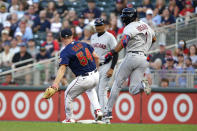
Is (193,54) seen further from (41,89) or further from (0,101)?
(0,101)

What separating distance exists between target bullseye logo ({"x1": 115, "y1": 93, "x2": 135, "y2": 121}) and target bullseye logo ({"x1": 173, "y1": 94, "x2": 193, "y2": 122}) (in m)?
1.16

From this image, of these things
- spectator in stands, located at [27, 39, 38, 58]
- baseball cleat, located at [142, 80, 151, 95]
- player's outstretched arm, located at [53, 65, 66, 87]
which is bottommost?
baseball cleat, located at [142, 80, 151, 95]

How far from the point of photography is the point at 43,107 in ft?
46.5

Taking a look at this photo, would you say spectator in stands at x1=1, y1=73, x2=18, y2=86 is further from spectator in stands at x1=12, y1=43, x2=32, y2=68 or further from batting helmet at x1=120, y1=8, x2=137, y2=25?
batting helmet at x1=120, y1=8, x2=137, y2=25

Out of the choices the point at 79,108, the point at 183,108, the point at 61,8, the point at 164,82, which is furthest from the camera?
the point at 61,8

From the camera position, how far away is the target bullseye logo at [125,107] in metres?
13.8

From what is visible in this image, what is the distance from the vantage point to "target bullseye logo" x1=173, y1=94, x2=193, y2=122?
44.4 feet

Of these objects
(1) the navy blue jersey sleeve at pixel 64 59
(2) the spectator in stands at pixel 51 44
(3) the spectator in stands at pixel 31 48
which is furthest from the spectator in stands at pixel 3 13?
(1) the navy blue jersey sleeve at pixel 64 59

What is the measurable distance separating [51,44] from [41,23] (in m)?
1.90

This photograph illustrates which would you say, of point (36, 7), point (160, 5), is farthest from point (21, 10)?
point (160, 5)

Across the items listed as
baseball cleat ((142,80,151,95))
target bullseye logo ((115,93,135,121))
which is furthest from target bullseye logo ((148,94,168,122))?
baseball cleat ((142,80,151,95))

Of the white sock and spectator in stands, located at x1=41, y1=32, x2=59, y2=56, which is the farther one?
spectator in stands, located at x1=41, y1=32, x2=59, y2=56

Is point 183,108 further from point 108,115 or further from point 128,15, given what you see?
point 128,15

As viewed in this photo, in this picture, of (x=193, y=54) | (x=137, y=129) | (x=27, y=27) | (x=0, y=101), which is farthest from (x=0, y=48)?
(x=137, y=129)
